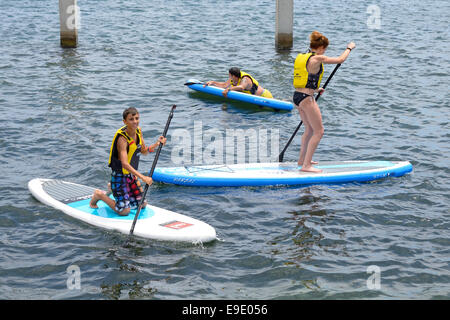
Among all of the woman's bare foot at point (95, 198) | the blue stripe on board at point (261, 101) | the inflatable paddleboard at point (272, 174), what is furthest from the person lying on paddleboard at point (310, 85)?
the blue stripe on board at point (261, 101)

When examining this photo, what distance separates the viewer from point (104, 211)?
7770mm

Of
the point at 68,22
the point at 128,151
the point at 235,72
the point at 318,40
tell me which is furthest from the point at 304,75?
the point at 68,22

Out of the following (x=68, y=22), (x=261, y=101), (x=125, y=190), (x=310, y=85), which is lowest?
(x=125, y=190)

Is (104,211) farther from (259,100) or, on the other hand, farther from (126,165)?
(259,100)

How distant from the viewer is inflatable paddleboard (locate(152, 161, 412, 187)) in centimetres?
908

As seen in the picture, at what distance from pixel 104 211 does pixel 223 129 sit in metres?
4.70

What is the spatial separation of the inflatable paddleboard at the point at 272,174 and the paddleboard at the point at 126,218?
4.19 feet

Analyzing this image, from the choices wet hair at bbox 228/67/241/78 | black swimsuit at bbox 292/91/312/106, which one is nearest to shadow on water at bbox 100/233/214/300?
black swimsuit at bbox 292/91/312/106

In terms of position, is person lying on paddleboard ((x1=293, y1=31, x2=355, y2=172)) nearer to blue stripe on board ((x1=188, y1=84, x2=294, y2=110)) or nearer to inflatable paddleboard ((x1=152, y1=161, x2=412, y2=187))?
inflatable paddleboard ((x1=152, y1=161, x2=412, y2=187))

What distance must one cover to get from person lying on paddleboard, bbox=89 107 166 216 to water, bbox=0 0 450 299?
16.9 inches

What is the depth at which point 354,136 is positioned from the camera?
11609 millimetres

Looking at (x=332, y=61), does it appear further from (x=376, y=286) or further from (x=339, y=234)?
(x=376, y=286)

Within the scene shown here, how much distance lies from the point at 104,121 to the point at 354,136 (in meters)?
4.91

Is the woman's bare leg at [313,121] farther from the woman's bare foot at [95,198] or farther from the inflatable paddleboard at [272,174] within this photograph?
the woman's bare foot at [95,198]
